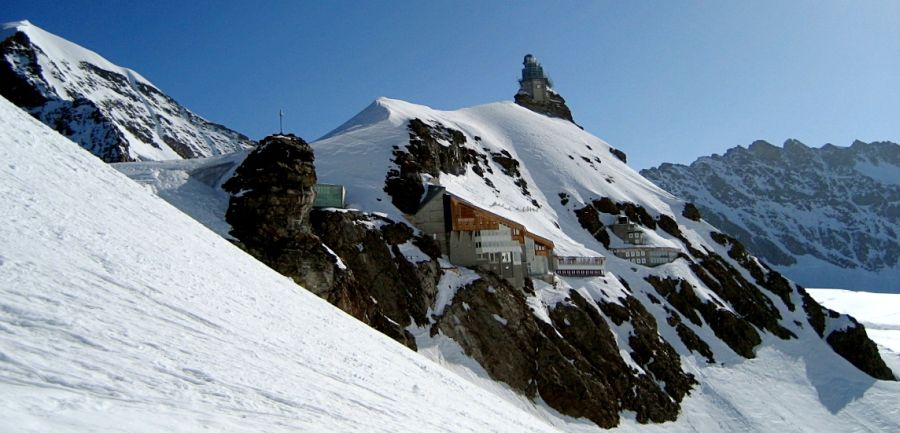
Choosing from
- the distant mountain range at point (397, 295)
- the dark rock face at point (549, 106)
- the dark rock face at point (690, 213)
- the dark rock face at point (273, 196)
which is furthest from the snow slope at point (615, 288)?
the dark rock face at point (549, 106)

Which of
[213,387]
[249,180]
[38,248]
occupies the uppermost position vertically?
[249,180]

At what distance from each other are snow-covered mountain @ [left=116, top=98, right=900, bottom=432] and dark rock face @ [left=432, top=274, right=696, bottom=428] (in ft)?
0.42

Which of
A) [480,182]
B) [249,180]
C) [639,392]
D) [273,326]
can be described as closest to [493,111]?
[480,182]

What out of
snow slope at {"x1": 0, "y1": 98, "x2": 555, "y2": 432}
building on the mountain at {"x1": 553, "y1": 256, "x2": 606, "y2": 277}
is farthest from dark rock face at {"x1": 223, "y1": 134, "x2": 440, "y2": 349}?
building on the mountain at {"x1": 553, "y1": 256, "x2": 606, "y2": 277}

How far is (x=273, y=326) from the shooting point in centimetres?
1684

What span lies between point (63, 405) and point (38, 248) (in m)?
6.45

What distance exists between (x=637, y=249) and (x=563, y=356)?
120 feet

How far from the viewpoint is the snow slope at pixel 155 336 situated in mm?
8805

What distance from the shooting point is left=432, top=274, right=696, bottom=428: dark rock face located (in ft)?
149

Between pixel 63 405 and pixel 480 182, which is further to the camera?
pixel 480 182

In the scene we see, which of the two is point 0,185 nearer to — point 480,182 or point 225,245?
point 225,245

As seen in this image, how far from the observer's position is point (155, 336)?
1178 cm

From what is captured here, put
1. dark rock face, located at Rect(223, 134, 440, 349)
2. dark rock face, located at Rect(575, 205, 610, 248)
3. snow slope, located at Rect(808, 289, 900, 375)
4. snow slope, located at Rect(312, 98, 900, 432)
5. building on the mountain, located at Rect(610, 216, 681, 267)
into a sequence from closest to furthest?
1. dark rock face, located at Rect(223, 134, 440, 349)
2. snow slope, located at Rect(312, 98, 900, 432)
3. building on the mountain, located at Rect(610, 216, 681, 267)
4. dark rock face, located at Rect(575, 205, 610, 248)
5. snow slope, located at Rect(808, 289, 900, 375)

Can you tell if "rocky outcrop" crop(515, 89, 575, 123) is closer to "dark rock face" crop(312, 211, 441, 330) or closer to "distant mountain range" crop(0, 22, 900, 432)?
"distant mountain range" crop(0, 22, 900, 432)
